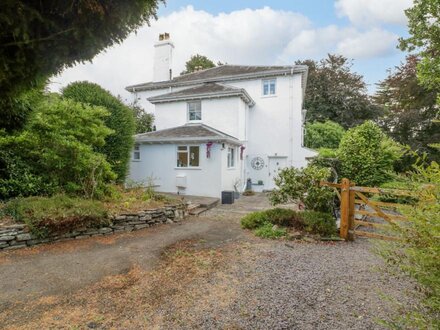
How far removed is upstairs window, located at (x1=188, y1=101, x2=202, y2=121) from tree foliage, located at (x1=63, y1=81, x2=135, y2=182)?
547 cm

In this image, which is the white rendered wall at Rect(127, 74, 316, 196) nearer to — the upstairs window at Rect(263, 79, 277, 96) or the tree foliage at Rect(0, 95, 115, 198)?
the upstairs window at Rect(263, 79, 277, 96)

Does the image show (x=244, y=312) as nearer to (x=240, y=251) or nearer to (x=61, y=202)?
(x=240, y=251)

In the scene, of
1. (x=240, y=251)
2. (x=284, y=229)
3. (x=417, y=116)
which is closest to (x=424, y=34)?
(x=284, y=229)

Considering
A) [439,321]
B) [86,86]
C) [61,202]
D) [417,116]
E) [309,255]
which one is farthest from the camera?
[417,116]

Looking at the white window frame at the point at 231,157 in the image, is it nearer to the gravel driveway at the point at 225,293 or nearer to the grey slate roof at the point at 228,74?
the grey slate roof at the point at 228,74

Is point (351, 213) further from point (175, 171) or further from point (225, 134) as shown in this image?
point (175, 171)

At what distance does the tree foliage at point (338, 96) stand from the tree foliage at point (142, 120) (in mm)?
16301

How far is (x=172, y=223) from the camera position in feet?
28.1

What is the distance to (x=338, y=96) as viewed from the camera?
85.1 feet

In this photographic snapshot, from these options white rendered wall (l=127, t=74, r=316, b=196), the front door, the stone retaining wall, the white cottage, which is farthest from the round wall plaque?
the stone retaining wall

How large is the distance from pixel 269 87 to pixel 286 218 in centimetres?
1228

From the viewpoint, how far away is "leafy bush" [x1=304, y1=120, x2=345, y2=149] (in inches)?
921

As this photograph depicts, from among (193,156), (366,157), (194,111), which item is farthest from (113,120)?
(366,157)

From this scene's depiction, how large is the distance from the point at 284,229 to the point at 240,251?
1770 millimetres
